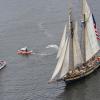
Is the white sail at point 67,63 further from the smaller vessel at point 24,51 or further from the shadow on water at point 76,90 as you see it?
the smaller vessel at point 24,51

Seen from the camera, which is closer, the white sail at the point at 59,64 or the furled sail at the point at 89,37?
the white sail at the point at 59,64

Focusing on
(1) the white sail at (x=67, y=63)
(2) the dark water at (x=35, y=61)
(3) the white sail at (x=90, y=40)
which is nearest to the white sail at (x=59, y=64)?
(1) the white sail at (x=67, y=63)

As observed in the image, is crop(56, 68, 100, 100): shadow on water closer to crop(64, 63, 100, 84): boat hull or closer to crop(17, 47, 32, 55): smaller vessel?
crop(64, 63, 100, 84): boat hull

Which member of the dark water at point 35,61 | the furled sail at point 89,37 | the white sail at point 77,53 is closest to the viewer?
the dark water at point 35,61

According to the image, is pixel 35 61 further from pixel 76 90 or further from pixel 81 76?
pixel 76 90

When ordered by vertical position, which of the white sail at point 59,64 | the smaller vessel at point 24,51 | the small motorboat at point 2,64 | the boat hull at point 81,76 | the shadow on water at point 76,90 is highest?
the white sail at point 59,64

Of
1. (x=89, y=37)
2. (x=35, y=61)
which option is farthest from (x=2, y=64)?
(x=89, y=37)
